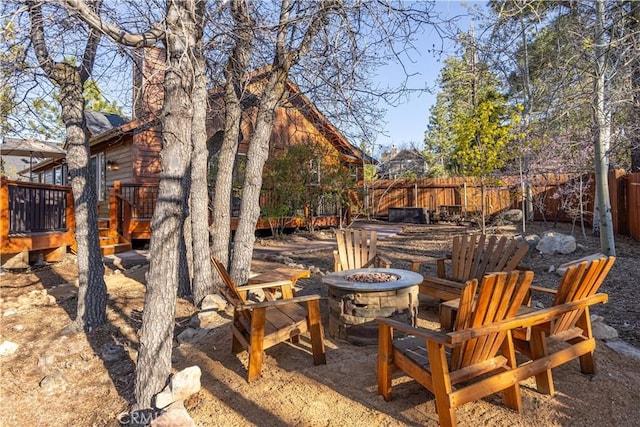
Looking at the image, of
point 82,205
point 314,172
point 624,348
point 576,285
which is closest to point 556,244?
point 624,348

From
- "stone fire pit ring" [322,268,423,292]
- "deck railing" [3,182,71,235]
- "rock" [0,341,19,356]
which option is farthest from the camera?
"deck railing" [3,182,71,235]

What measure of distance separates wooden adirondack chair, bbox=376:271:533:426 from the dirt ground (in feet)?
0.77

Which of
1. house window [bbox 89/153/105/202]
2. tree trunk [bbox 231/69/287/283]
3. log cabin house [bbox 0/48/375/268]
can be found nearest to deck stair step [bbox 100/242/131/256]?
log cabin house [bbox 0/48/375/268]

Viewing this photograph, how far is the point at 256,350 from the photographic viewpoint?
2.80m

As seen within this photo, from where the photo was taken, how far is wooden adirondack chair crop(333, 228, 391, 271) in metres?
5.11

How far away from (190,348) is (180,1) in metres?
2.95

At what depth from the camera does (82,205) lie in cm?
392

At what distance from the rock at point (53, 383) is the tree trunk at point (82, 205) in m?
0.86

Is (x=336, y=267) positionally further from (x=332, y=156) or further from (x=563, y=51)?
(x=332, y=156)

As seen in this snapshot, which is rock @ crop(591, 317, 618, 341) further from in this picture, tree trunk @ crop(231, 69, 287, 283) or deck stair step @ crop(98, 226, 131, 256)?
deck stair step @ crop(98, 226, 131, 256)

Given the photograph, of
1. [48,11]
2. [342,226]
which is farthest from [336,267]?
[342,226]

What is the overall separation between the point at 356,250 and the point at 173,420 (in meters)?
3.39

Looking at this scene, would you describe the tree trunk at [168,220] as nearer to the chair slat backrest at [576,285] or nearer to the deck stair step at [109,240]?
the chair slat backrest at [576,285]

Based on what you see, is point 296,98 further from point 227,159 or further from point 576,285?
point 576,285
